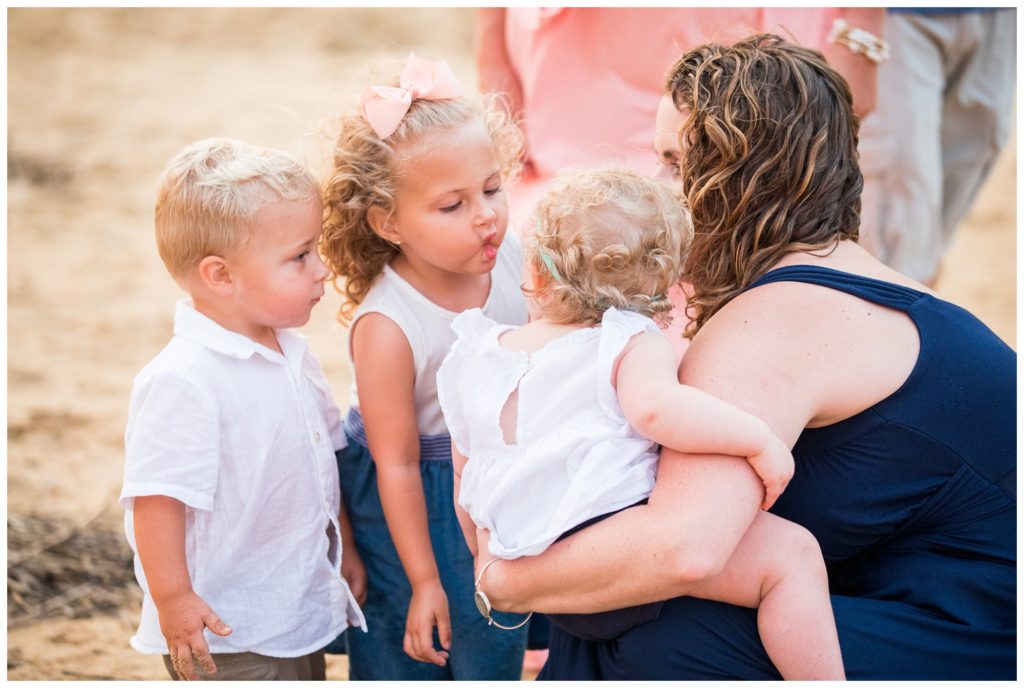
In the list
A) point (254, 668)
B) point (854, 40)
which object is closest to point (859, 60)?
point (854, 40)

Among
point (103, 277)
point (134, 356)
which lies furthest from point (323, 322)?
point (103, 277)

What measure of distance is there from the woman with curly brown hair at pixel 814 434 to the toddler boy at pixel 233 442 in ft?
1.61

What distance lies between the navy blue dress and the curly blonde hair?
117 millimetres

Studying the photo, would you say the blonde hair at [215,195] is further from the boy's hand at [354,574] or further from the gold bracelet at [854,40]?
the gold bracelet at [854,40]

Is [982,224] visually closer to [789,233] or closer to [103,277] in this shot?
[103,277]

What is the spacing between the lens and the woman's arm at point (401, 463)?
2.44 m

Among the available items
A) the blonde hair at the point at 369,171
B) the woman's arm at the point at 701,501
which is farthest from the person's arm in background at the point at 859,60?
the woman's arm at the point at 701,501

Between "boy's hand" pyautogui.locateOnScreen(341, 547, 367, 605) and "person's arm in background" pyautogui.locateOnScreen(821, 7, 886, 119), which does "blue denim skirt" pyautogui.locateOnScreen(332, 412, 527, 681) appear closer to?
"boy's hand" pyautogui.locateOnScreen(341, 547, 367, 605)

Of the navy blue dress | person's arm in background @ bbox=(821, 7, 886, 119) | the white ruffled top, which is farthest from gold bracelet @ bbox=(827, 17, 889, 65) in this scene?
the white ruffled top

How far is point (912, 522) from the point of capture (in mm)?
2115

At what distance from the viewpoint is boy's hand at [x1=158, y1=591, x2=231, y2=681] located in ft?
7.47

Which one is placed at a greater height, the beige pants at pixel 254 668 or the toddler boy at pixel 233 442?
the toddler boy at pixel 233 442

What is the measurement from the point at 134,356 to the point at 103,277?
4.32 feet

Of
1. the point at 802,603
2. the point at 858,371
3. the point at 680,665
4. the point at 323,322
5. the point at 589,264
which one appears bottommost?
the point at 323,322
